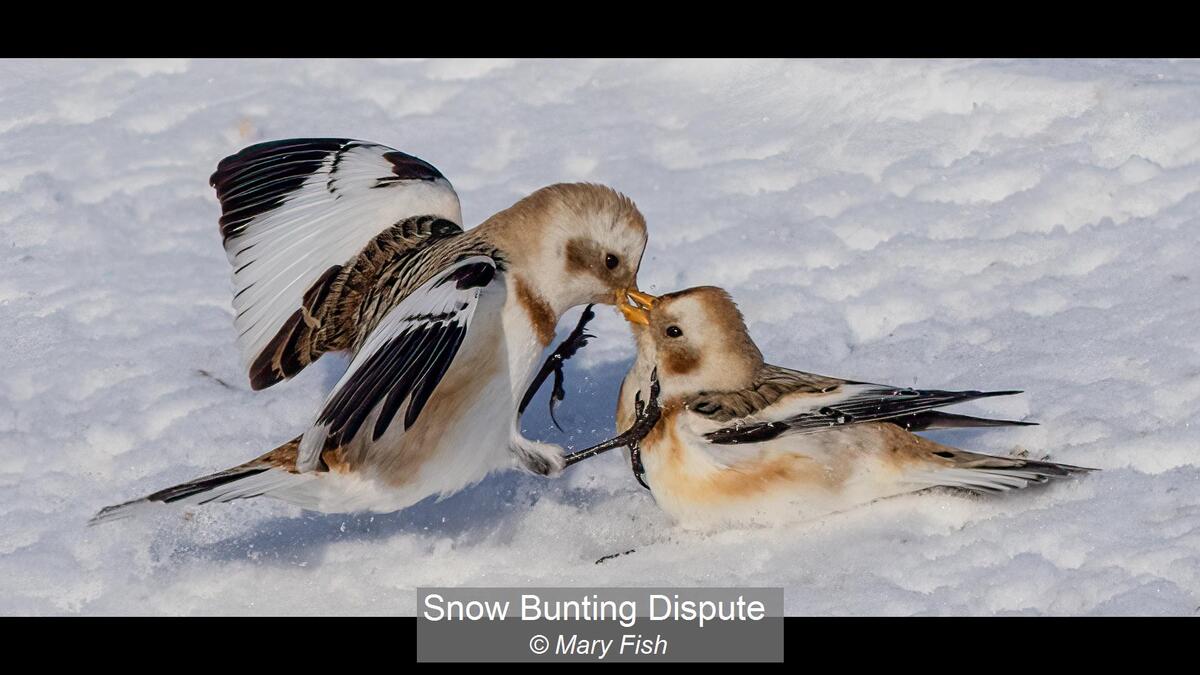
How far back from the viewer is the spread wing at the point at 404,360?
15.2ft

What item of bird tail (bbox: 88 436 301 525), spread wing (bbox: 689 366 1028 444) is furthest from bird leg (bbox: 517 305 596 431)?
bird tail (bbox: 88 436 301 525)

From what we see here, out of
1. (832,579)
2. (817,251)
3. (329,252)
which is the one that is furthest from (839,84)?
(832,579)

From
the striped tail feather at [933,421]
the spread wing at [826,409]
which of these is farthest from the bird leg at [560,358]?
the striped tail feather at [933,421]

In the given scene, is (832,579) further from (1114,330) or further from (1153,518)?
(1114,330)

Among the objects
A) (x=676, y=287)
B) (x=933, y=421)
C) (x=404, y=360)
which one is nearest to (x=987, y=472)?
(x=933, y=421)

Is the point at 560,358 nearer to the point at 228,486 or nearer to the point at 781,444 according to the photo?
the point at 781,444

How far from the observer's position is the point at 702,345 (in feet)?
17.2

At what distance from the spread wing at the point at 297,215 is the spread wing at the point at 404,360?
78cm

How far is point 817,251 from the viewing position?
→ 6793mm

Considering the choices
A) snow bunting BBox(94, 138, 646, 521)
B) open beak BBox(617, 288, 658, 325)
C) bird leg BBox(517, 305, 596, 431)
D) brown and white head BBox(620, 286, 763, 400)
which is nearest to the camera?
snow bunting BBox(94, 138, 646, 521)

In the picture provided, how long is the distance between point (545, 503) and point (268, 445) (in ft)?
3.62

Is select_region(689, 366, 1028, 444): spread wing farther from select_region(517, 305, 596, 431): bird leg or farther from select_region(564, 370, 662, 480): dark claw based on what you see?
select_region(517, 305, 596, 431): bird leg

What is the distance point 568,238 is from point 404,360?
33.4 inches

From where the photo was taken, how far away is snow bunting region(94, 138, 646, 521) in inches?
187
